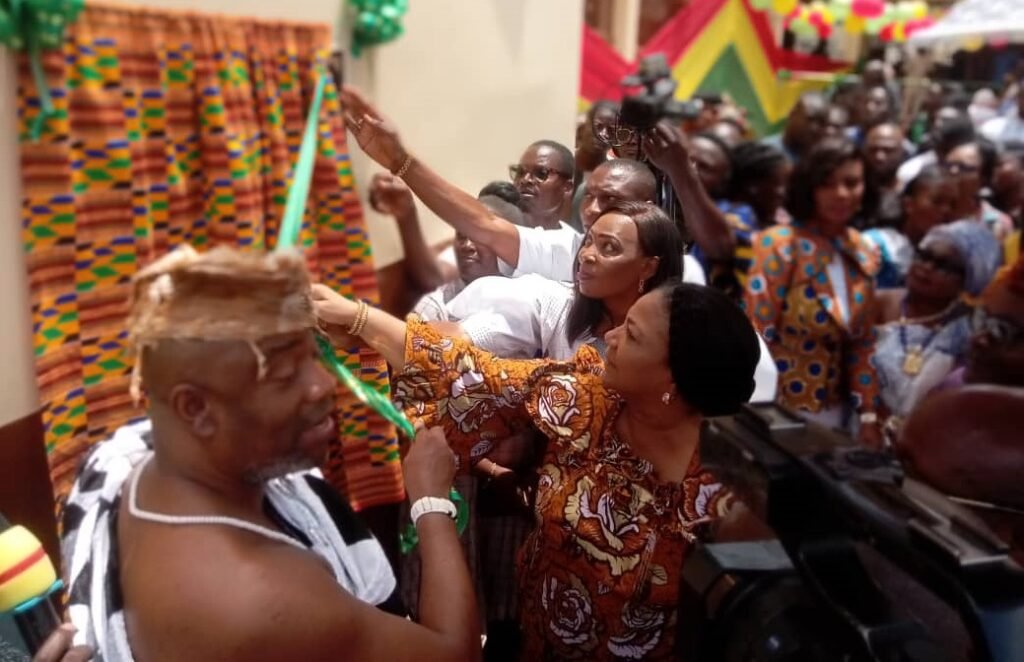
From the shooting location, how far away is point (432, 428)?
28.9 inches

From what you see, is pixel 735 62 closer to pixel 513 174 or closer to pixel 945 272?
pixel 945 272

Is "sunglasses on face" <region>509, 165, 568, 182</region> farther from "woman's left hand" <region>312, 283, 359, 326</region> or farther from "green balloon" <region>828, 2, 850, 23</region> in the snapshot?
"green balloon" <region>828, 2, 850, 23</region>

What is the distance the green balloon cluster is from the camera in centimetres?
119

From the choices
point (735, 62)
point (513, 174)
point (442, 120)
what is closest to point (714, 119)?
point (735, 62)

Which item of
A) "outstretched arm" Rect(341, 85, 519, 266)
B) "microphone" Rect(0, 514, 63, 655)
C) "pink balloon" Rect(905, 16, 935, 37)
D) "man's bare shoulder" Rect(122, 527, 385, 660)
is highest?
"pink balloon" Rect(905, 16, 935, 37)

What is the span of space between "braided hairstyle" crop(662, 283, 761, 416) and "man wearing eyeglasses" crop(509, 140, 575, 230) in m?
0.16

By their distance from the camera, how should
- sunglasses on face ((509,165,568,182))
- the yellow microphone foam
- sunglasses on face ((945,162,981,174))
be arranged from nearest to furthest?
the yellow microphone foam, sunglasses on face ((509,165,568,182)), sunglasses on face ((945,162,981,174))

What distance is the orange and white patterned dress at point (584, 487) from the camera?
0.72 meters

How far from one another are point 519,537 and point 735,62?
5.47 meters

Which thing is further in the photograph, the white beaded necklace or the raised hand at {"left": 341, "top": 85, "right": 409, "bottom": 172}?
the raised hand at {"left": 341, "top": 85, "right": 409, "bottom": 172}

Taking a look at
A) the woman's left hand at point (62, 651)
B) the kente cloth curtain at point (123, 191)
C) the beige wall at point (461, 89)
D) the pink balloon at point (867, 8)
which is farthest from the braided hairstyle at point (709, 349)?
the pink balloon at point (867, 8)

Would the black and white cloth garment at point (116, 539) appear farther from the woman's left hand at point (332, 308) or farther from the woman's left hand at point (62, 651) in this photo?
the woman's left hand at point (332, 308)

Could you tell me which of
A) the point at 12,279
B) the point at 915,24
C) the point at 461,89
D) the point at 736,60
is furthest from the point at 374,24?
the point at 915,24

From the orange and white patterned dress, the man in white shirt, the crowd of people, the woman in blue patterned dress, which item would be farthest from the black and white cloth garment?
the woman in blue patterned dress
